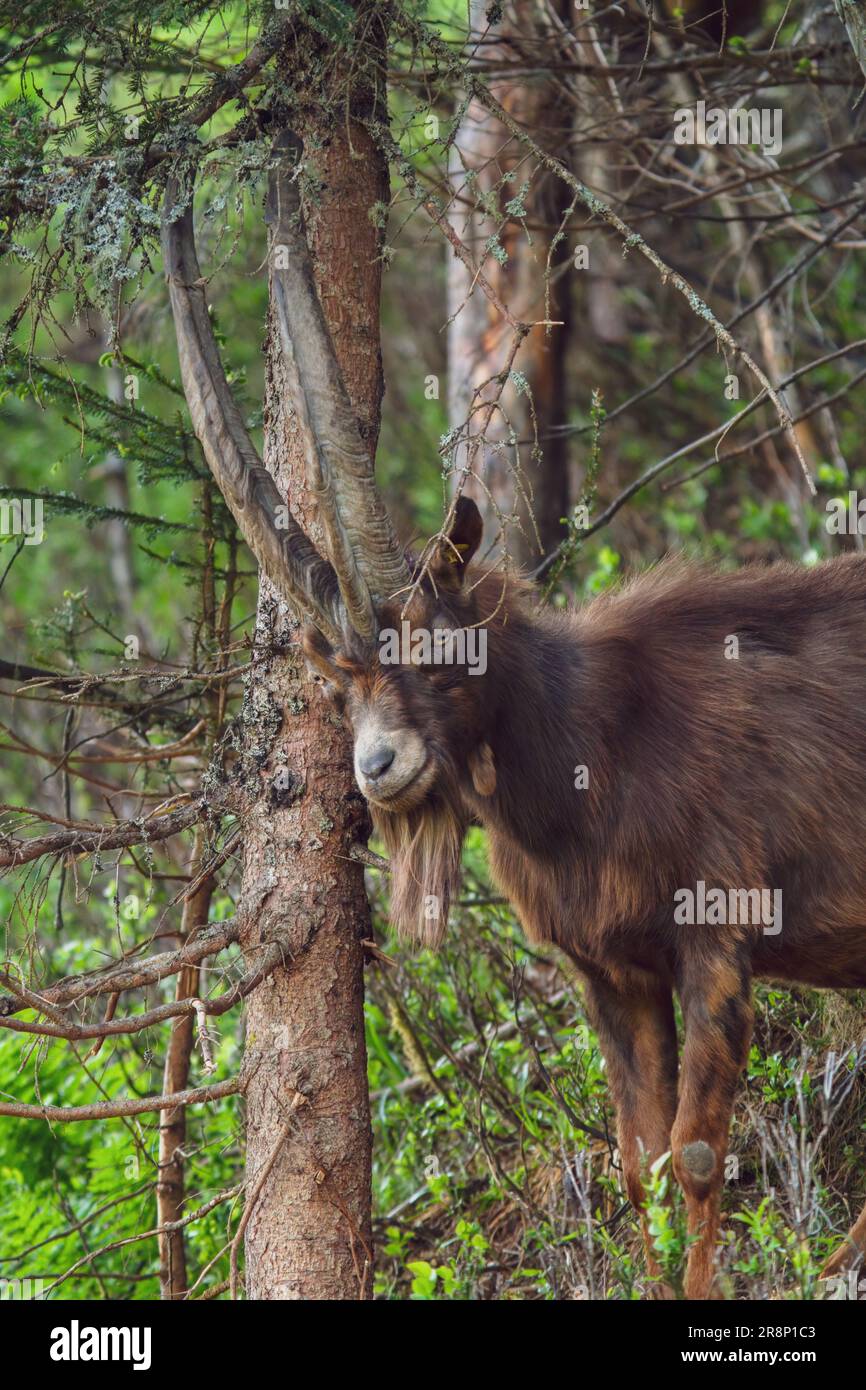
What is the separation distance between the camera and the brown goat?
5141mm

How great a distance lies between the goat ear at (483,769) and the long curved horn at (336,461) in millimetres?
733

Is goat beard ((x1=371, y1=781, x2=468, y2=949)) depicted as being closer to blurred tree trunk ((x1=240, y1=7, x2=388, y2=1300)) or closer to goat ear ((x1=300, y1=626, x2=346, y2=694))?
blurred tree trunk ((x1=240, y1=7, x2=388, y2=1300))

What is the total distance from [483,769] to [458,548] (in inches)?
31.8

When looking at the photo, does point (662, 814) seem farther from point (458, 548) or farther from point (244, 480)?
point (244, 480)

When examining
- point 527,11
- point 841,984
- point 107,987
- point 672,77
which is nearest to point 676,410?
point 672,77

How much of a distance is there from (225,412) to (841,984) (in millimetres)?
3095

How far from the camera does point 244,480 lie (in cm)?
484

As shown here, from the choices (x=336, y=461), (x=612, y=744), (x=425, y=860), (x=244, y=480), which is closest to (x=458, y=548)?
(x=336, y=461)

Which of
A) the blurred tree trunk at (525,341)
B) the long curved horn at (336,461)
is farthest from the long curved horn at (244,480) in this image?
the blurred tree trunk at (525,341)

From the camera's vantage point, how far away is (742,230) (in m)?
11.8

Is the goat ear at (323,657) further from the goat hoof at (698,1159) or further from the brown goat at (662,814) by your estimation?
the goat hoof at (698,1159)

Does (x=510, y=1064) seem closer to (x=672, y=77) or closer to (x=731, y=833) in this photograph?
(x=731, y=833)

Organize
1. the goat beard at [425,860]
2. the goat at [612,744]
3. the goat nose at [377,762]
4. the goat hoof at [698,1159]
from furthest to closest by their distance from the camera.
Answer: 1. the goat beard at [425,860]
2. the goat hoof at [698,1159]
3. the goat at [612,744]
4. the goat nose at [377,762]

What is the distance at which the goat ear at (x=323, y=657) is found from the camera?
16.0 ft
